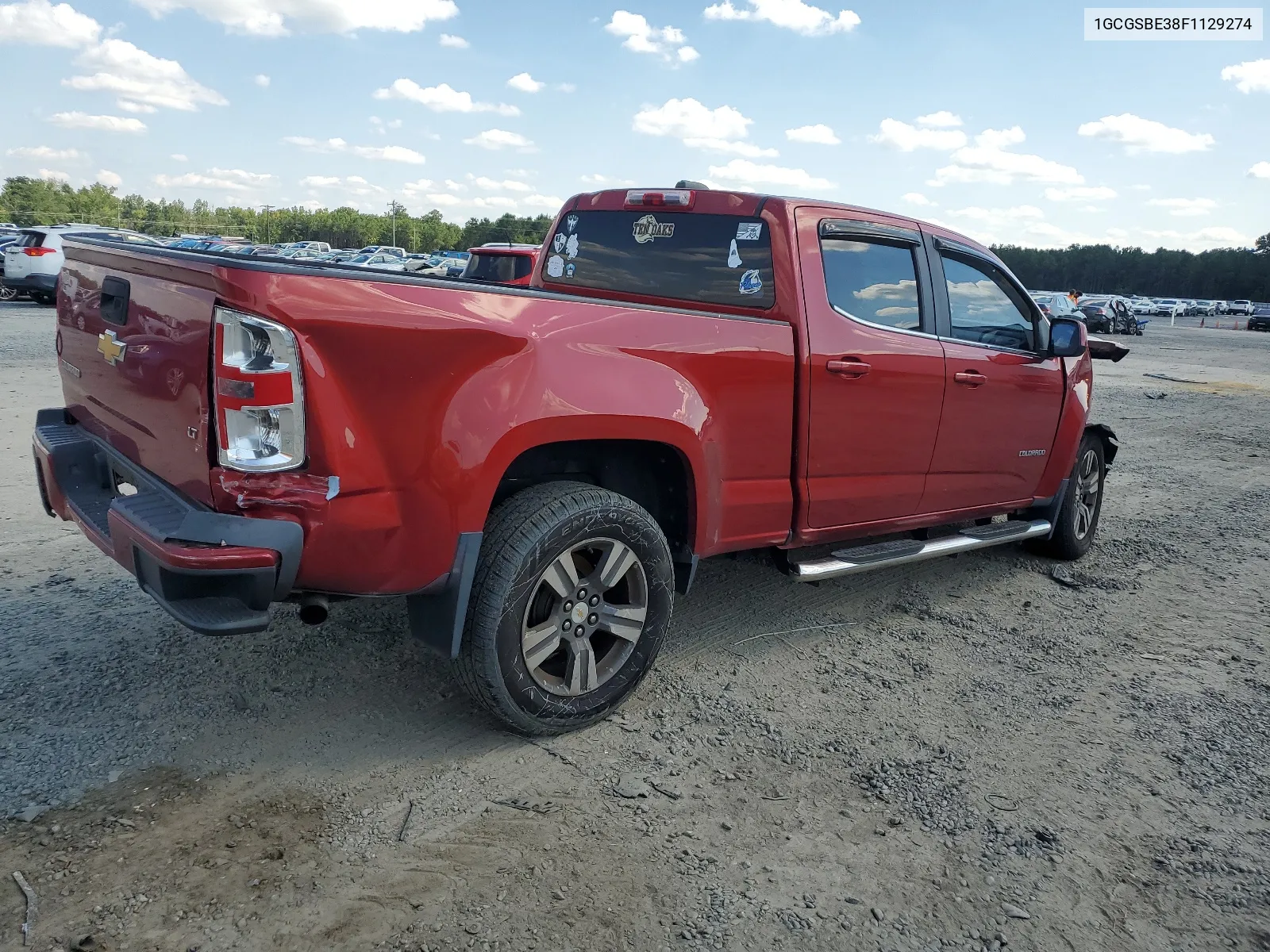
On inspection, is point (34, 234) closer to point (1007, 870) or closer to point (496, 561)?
point (496, 561)

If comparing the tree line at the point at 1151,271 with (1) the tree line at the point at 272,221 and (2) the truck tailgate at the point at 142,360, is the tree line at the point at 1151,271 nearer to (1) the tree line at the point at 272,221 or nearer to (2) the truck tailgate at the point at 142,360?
(1) the tree line at the point at 272,221

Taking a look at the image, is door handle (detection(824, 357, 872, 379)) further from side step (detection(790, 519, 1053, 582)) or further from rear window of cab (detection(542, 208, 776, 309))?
side step (detection(790, 519, 1053, 582))

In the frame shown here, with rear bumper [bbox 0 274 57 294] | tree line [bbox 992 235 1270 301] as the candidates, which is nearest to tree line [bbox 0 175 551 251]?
tree line [bbox 992 235 1270 301]

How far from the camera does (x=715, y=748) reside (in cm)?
325

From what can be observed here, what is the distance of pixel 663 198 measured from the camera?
4.26 meters

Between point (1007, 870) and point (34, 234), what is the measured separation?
21.4 metres

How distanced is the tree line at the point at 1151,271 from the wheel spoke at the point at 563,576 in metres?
106

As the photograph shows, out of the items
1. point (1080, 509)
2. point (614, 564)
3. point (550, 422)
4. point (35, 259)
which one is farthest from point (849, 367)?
point (35, 259)

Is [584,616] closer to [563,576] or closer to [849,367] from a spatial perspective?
Answer: [563,576]

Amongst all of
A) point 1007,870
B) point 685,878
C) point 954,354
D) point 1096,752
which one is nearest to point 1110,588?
point 954,354

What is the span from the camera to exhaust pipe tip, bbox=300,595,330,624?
2.76 meters

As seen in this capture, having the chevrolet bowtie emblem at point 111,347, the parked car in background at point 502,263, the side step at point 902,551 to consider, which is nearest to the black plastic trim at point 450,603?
the chevrolet bowtie emblem at point 111,347

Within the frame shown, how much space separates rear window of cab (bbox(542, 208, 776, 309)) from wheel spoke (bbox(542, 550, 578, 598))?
143cm

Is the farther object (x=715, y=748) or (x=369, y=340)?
(x=715, y=748)
